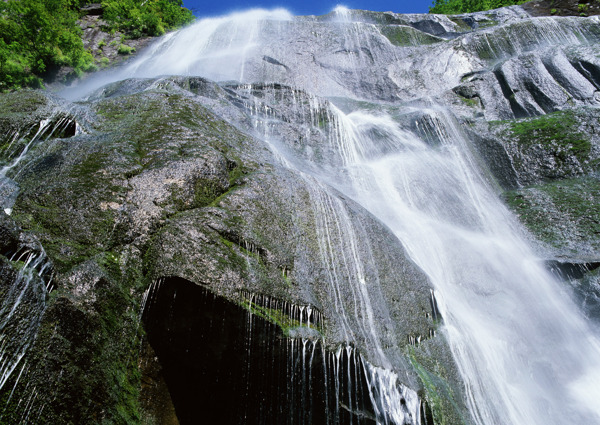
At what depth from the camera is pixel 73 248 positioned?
4273mm

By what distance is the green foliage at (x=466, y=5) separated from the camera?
102 ft

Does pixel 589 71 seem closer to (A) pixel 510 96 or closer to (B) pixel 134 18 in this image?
(A) pixel 510 96

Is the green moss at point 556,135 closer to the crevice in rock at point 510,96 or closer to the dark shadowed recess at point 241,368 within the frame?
the crevice in rock at point 510,96

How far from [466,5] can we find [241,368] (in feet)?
126

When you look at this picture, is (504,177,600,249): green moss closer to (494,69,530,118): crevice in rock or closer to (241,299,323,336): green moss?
(494,69,530,118): crevice in rock

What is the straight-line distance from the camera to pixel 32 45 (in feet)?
59.5

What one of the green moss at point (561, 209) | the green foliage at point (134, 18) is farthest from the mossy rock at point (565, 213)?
the green foliage at point (134, 18)

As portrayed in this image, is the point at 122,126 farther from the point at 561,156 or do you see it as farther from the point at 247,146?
the point at 561,156

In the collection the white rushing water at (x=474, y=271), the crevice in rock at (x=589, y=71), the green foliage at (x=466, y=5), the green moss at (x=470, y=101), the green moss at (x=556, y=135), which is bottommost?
the white rushing water at (x=474, y=271)

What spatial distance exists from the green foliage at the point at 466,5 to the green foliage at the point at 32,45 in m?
30.1

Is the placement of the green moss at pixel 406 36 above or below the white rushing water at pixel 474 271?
above

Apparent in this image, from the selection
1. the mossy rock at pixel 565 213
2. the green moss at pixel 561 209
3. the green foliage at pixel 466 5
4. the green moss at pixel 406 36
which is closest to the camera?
the mossy rock at pixel 565 213

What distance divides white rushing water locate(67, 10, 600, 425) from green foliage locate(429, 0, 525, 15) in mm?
Result: 26147

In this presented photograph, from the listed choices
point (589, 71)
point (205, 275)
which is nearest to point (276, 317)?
point (205, 275)
